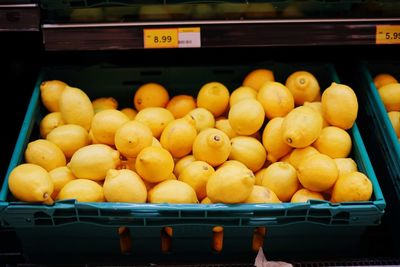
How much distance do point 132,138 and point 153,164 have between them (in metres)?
0.11

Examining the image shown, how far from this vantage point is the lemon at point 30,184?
1.33m

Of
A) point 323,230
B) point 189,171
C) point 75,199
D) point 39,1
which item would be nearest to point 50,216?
point 75,199

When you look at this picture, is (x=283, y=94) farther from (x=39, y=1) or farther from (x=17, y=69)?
(x=17, y=69)

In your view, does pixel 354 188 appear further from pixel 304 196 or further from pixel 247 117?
pixel 247 117

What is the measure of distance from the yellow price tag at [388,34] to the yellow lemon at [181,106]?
616 mm

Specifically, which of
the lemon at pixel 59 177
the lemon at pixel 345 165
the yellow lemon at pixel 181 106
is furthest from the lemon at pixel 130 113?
the lemon at pixel 345 165

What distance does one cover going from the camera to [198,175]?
4.69 ft

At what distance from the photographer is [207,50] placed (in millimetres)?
1978

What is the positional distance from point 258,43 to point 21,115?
1000 millimetres

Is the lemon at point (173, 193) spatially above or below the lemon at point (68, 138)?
below

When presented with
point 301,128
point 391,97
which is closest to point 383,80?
point 391,97

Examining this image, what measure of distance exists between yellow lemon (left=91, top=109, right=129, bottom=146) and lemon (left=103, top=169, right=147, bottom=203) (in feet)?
0.58

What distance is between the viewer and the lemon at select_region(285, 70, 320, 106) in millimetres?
1668

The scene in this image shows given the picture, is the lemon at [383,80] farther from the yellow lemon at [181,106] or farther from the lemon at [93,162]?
the lemon at [93,162]
